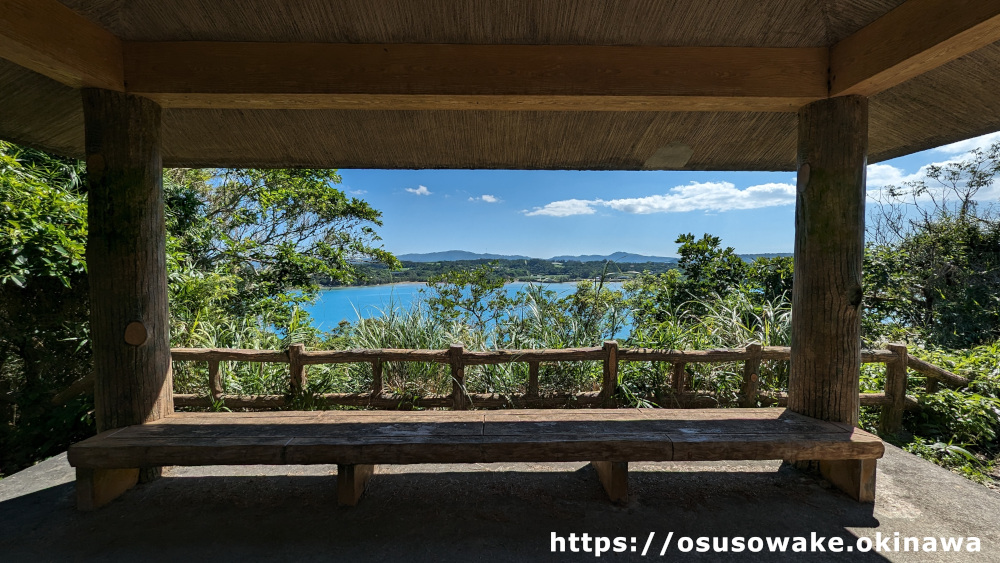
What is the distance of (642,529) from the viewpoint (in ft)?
5.99

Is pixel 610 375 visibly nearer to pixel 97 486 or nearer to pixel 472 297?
pixel 472 297

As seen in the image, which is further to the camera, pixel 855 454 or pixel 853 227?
pixel 853 227

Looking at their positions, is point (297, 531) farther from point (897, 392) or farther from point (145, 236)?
point (897, 392)

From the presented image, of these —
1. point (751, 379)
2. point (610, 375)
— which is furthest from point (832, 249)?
point (610, 375)

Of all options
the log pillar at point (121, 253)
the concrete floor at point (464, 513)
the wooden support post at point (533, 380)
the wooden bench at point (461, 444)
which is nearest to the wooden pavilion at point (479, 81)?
the log pillar at point (121, 253)

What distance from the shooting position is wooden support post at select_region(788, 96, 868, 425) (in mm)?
2039

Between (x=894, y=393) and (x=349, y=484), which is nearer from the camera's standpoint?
(x=349, y=484)

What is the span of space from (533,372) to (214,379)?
2320mm

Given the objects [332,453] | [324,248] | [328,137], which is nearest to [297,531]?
[332,453]

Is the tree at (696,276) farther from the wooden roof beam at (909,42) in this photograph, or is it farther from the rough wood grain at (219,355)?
the rough wood grain at (219,355)

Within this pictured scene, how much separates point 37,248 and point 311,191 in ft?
17.0

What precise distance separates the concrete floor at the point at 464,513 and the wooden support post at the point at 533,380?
0.82m

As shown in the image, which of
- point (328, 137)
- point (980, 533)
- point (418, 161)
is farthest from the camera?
point (418, 161)

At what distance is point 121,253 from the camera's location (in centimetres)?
199
